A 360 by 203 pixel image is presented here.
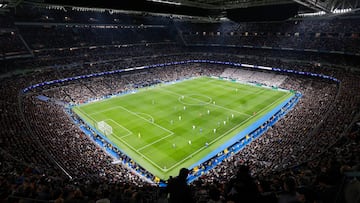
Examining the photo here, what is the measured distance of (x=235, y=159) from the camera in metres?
23.0

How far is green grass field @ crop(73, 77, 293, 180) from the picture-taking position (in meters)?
26.5

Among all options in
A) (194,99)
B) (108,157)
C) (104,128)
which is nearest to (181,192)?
(108,157)

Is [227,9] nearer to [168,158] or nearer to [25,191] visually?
[168,158]

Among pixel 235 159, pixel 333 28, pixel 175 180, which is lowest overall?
pixel 235 159

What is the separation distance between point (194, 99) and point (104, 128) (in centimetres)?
1986

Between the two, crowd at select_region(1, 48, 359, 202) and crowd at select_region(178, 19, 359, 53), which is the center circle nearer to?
crowd at select_region(1, 48, 359, 202)

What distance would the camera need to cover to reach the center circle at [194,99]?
43906 mm

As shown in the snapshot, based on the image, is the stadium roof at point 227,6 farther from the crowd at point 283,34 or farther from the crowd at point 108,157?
the crowd at point 283,34

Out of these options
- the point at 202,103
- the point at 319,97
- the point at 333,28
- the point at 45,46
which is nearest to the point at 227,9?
the point at 202,103

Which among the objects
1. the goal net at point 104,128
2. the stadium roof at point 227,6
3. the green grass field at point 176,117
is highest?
the stadium roof at point 227,6

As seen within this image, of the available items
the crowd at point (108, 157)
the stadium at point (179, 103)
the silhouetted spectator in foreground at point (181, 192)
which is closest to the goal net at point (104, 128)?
the stadium at point (179, 103)

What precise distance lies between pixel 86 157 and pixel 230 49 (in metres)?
64.2

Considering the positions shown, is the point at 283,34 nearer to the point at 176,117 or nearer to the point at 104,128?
the point at 176,117

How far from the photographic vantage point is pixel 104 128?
3291 cm
